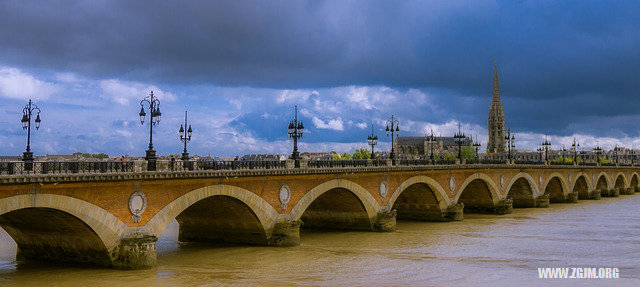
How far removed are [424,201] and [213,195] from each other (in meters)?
24.2

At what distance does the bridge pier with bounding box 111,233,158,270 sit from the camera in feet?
82.3

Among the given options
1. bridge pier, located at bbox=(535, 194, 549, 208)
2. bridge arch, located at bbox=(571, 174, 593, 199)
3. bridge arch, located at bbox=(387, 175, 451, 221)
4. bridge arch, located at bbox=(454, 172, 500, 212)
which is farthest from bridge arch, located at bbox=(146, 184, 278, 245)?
bridge arch, located at bbox=(571, 174, 593, 199)

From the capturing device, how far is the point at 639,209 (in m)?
63.3

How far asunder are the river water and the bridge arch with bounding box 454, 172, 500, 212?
10530 millimetres

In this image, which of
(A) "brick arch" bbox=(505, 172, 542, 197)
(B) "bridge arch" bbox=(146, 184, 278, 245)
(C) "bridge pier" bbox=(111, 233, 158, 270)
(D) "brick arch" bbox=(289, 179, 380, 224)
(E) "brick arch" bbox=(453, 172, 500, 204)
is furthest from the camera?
(A) "brick arch" bbox=(505, 172, 542, 197)

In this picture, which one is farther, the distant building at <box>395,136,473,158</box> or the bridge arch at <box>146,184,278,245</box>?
the distant building at <box>395,136,473,158</box>

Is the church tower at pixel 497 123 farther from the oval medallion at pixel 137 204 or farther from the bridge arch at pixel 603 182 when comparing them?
the oval medallion at pixel 137 204

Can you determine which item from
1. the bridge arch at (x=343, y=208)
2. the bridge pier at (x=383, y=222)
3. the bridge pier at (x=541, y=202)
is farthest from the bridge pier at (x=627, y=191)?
the bridge arch at (x=343, y=208)

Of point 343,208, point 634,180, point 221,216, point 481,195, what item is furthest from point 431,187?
point 634,180

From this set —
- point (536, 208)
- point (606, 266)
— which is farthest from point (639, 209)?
point (606, 266)

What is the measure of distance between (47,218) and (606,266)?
24.6 metres

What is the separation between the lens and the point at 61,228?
25625 mm

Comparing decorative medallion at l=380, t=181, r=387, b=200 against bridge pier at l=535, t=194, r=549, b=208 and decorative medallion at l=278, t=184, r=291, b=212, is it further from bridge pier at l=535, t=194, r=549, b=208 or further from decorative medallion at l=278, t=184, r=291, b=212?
bridge pier at l=535, t=194, r=549, b=208

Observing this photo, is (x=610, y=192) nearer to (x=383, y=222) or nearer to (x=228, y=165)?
(x=383, y=222)
